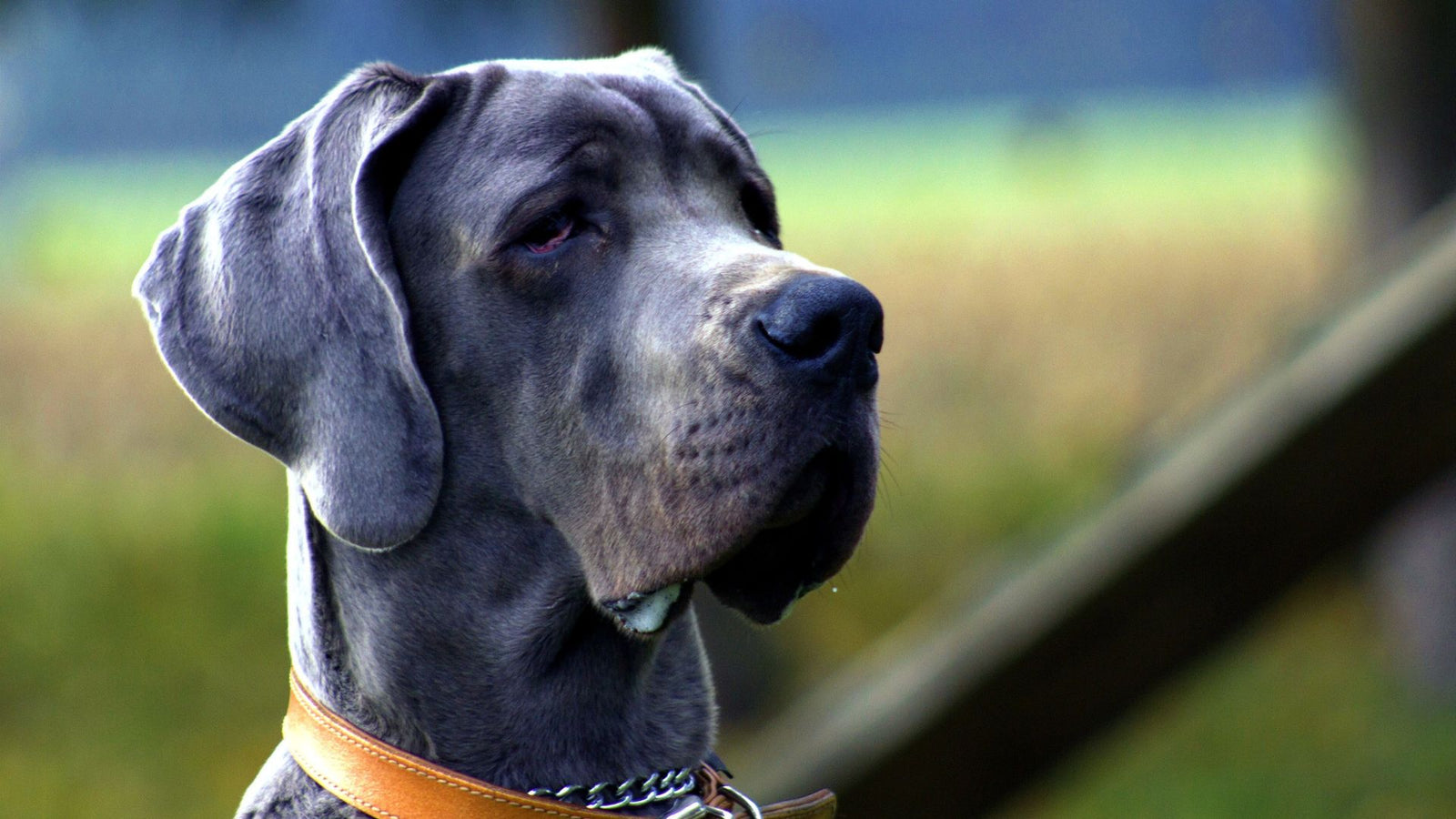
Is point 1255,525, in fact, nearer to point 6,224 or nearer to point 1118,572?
point 1118,572

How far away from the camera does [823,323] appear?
7.17 ft

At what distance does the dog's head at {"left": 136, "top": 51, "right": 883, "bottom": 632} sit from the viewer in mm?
2250

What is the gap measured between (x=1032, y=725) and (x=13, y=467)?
23.8 feet

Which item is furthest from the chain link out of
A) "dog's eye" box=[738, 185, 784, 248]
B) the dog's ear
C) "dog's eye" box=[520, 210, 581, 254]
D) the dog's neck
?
"dog's eye" box=[738, 185, 784, 248]

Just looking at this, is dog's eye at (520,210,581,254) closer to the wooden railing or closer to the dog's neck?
the dog's neck

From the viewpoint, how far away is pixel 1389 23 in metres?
6.80

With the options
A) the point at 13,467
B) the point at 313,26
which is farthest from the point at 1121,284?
the point at 13,467

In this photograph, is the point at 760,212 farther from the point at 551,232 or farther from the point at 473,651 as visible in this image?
the point at 473,651

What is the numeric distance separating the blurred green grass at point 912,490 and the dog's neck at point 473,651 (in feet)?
2.39

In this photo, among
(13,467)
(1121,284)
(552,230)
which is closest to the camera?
(552,230)

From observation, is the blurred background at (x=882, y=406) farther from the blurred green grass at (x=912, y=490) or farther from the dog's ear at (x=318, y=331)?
the dog's ear at (x=318, y=331)

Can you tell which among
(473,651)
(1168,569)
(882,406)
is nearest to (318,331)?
(473,651)

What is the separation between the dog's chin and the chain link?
0.31 m

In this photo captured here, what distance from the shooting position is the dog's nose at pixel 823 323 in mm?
2176
